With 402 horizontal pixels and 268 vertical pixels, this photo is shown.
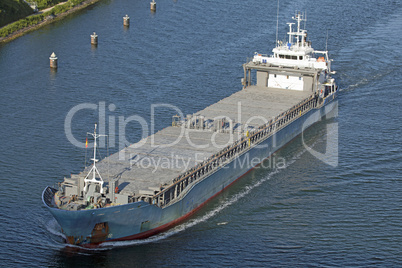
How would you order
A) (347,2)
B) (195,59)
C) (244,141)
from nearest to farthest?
1. (244,141)
2. (195,59)
3. (347,2)

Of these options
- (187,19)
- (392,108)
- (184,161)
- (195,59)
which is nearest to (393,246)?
(184,161)

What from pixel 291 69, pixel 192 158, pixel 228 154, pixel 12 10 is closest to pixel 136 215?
pixel 192 158

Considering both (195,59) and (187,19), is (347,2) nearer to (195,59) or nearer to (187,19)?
(187,19)

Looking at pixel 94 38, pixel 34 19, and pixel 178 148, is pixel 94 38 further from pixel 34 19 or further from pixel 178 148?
pixel 178 148

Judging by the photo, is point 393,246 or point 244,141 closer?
point 393,246

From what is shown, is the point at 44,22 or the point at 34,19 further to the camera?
the point at 44,22

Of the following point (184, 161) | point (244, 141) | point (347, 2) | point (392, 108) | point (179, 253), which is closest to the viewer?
point (179, 253)

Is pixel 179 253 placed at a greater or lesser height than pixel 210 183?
lesser
